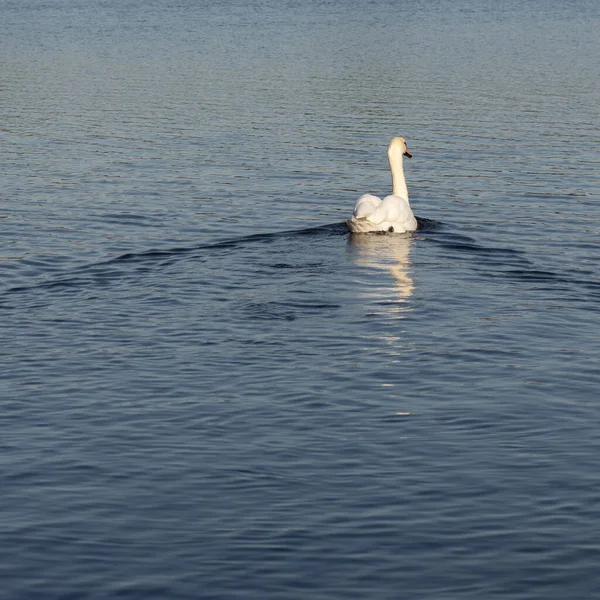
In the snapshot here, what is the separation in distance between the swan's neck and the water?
1.13 metres

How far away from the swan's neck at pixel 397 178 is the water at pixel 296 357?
113cm

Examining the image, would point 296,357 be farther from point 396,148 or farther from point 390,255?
point 396,148

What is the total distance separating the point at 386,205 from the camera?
27078 millimetres

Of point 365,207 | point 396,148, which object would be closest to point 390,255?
point 365,207

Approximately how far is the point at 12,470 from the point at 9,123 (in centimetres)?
3137

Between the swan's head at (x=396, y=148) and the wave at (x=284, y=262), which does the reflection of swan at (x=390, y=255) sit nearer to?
the wave at (x=284, y=262)

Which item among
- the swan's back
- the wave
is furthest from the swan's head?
the swan's back

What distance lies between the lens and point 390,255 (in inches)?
995

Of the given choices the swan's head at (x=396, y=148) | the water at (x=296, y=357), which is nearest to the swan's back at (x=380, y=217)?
the water at (x=296, y=357)

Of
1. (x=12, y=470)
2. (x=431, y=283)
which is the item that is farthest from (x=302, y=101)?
(x=12, y=470)

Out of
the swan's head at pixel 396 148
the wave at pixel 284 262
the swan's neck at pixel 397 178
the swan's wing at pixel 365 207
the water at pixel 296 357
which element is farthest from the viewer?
the swan's head at pixel 396 148

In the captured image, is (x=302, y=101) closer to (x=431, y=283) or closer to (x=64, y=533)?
(x=431, y=283)

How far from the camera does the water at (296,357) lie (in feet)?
39.9

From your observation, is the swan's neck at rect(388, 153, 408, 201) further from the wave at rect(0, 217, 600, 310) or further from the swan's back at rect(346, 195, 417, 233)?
the swan's back at rect(346, 195, 417, 233)
